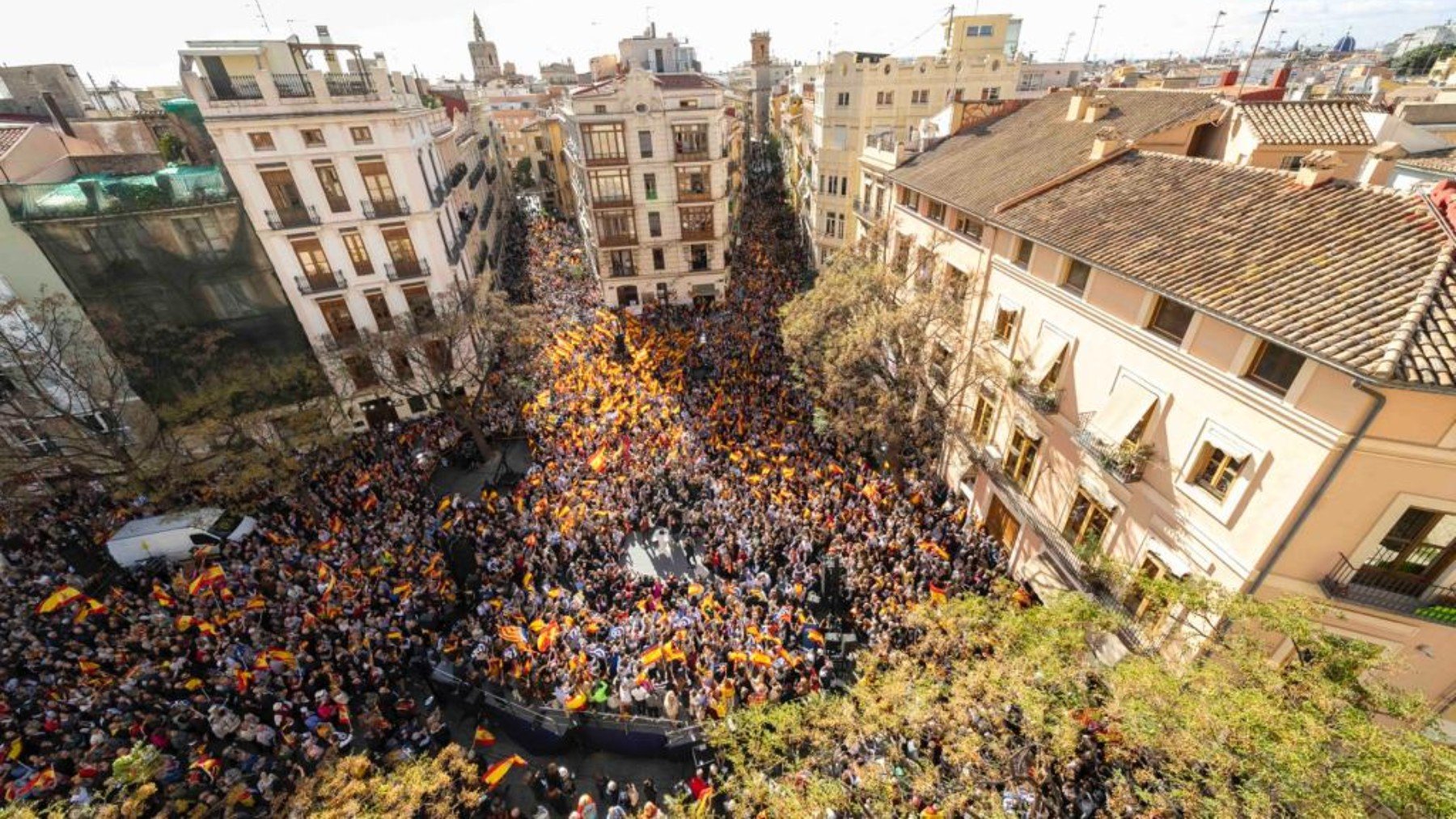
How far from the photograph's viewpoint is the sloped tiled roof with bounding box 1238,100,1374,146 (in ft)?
64.7

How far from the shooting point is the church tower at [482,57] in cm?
13762

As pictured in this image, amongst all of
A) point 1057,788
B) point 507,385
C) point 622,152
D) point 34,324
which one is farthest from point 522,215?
point 1057,788

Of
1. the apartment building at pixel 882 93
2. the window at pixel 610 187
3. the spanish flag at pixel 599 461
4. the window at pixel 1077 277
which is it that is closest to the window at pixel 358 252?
the spanish flag at pixel 599 461

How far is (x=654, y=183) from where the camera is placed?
130ft

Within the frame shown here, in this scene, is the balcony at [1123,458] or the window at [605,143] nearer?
the balcony at [1123,458]

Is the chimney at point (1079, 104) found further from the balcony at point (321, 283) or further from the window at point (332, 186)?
the balcony at point (321, 283)

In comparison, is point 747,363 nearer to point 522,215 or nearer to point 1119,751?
point 1119,751

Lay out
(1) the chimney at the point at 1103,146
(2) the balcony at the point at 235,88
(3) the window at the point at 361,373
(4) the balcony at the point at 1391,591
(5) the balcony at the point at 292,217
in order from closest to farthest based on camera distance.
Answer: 1. (4) the balcony at the point at 1391,591
2. (1) the chimney at the point at 1103,146
3. (2) the balcony at the point at 235,88
4. (5) the balcony at the point at 292,217
5. (3) the window at the point at 361,373

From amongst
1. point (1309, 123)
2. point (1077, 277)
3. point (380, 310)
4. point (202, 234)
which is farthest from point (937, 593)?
point (202, 234)

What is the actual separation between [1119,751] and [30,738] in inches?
1062

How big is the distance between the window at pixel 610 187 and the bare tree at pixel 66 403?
84.5 ft

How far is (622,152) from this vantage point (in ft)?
126

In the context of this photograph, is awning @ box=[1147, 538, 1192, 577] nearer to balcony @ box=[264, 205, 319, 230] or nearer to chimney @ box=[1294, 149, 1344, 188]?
chimney @ box=[1294, 149, 1344, 188]

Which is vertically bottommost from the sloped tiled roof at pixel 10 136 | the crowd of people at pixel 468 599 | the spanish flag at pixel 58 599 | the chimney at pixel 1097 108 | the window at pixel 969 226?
the crowd of people at pixel 468 599
